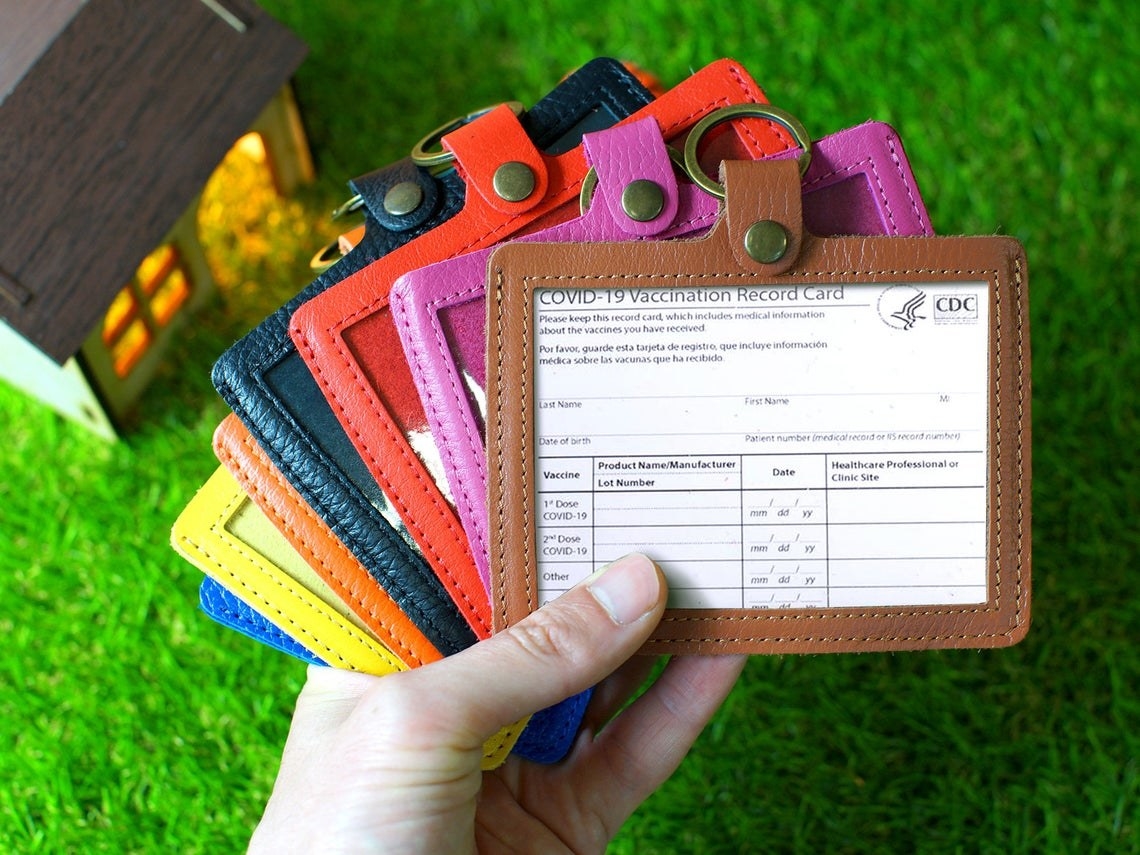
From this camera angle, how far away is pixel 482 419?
1.15 metres

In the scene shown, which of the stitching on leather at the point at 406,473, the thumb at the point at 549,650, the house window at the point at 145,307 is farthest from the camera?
the house window at the point at 145,307

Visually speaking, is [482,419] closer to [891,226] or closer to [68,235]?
[891,226]

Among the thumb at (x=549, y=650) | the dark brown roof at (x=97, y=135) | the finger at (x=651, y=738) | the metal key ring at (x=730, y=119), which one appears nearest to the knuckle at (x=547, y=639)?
the thumb at (x=549, y=650)

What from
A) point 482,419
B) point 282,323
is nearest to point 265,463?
point 282,323

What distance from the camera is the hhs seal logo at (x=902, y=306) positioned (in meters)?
1.10

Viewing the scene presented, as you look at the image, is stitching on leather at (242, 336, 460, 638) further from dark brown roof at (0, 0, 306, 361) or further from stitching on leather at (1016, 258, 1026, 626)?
stitching on leather at (1016, 258, 1026, 626)

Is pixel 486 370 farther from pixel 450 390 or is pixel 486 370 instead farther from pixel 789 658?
pixel 789 658

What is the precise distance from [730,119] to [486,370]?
41 cm

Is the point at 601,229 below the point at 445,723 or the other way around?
the other way around

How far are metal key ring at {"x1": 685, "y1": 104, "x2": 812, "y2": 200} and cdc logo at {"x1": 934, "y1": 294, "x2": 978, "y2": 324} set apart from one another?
0.64 ft

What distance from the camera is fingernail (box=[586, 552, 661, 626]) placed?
1.08 metres

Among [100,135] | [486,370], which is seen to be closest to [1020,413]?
[486,370]

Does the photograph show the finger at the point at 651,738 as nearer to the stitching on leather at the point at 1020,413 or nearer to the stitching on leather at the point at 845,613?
the stitching on leather at the point at 845,613

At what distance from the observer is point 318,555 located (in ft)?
4.19
